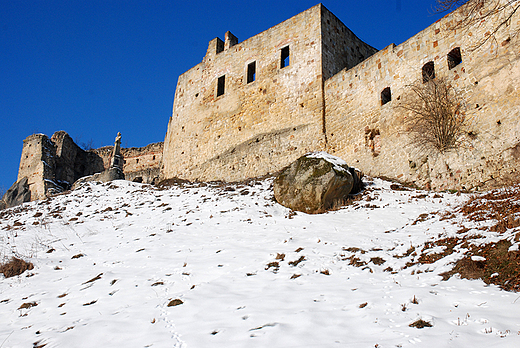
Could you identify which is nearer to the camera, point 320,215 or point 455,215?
point 455,215

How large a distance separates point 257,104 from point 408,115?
7.72 meters

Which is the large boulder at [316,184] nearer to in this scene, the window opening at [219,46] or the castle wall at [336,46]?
the castle wall at [336,46]

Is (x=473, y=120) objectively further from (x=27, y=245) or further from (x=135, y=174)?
(x=135, y=174)

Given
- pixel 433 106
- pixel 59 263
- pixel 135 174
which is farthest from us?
pixel 135 174

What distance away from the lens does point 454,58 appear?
11812 millimetres

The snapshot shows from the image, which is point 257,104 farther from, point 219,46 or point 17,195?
point 17,195

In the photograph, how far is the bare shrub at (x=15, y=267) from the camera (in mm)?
7902

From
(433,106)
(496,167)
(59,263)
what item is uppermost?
(433,106)

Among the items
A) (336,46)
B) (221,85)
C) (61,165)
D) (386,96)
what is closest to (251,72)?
(221,85)

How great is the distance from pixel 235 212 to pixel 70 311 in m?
5.91

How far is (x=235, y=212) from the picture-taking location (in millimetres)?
11047

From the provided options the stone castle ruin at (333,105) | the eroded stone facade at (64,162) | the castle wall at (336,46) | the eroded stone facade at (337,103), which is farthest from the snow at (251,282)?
the eroded stone facade at (64,162)

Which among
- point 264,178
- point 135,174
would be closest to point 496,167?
point 264,178

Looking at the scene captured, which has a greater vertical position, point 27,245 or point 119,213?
point 119,213
